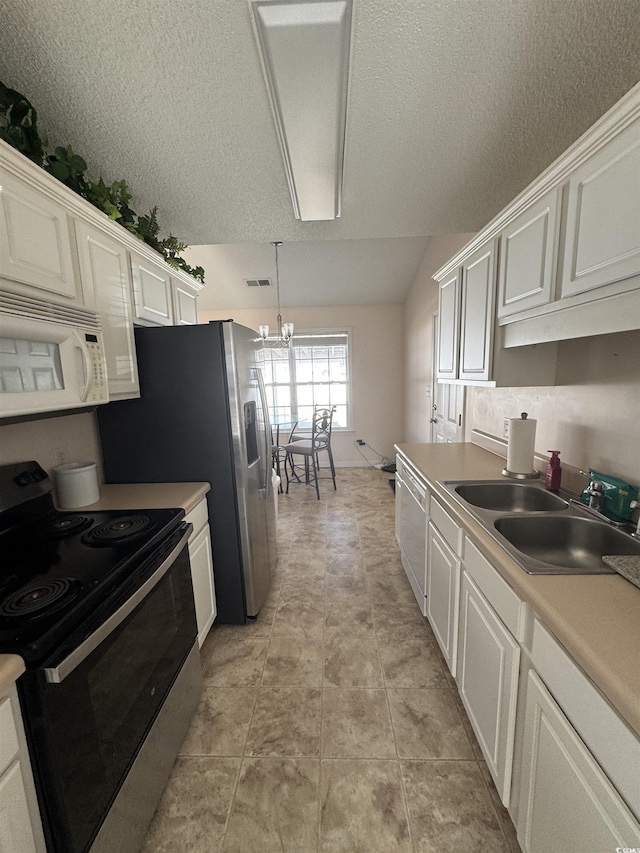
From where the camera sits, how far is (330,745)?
1.46m

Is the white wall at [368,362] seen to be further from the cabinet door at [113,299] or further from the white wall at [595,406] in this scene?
the cabinet door at [113,299]

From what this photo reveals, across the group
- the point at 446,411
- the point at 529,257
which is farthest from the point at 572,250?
the point at 446,411

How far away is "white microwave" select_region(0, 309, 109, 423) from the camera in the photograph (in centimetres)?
100

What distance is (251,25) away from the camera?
3.59ft

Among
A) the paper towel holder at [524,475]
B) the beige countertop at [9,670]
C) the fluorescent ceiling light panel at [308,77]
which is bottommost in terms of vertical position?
the beige countertop at [9,670]

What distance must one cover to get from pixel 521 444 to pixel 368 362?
3.79m

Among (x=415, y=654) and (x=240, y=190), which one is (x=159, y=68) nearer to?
(x=240, y=190)

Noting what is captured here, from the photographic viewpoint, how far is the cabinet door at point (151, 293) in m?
1.79

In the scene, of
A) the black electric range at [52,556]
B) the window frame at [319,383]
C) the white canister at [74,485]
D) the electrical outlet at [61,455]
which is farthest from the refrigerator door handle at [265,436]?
the window frame at [319,383]

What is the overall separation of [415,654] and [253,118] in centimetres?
267

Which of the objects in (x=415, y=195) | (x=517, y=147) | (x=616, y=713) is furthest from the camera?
(x=415, y=195)

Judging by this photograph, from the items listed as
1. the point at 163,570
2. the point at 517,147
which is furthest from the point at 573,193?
the point at 163,570

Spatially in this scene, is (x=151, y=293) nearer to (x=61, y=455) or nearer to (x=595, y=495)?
(x=61, y=455)

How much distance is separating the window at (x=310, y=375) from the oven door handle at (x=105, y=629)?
4.24m
